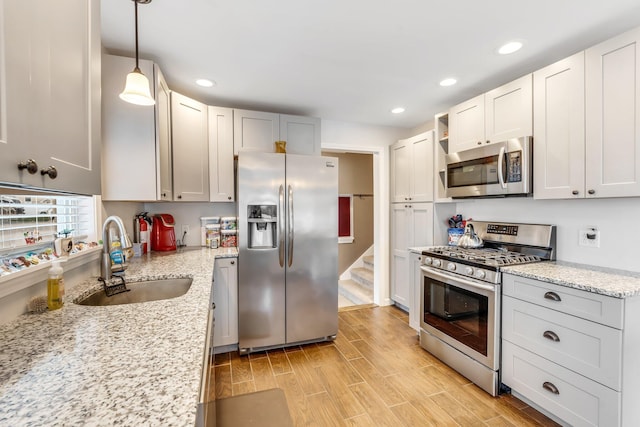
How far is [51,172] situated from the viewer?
2.39 ft

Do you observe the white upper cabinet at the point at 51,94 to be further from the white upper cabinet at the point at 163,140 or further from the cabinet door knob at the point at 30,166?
the white upper cabinet at the point at 163,140

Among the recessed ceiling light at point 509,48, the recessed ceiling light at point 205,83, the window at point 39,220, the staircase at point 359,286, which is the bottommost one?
the staircase at point 359,286

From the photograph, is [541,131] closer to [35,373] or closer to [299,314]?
[299,314]

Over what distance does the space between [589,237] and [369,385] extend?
6.32 feet

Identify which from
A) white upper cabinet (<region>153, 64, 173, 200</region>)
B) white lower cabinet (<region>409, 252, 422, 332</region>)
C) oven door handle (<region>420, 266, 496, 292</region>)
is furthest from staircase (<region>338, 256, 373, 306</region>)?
white upper cabinet (<region>153, 64, 173, 200</region>)

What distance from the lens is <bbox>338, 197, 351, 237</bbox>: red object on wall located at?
5.23 m

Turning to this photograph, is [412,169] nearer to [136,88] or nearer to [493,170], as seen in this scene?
[493,170]

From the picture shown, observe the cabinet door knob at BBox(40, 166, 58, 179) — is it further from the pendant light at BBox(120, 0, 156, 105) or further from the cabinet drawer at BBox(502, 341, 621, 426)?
the cabinet drawer at BBox(502, 341, 621, 426)

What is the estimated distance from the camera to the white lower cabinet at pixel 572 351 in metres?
1.44

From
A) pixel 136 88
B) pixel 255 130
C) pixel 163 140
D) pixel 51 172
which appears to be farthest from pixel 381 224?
pixel 51 172

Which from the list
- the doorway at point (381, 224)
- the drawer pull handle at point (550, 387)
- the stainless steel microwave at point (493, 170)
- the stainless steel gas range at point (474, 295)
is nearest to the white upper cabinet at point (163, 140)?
the doorway at point (381, 224)

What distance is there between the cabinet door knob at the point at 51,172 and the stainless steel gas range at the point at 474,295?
7.64 ft

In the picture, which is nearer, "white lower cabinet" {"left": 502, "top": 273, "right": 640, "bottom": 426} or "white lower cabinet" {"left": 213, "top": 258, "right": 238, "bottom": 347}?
"white lower cabinet" {"left": 502, "top": 273, "right": 640, "bottom": 426}

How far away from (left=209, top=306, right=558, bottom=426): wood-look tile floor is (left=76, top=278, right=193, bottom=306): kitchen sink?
61 cm
